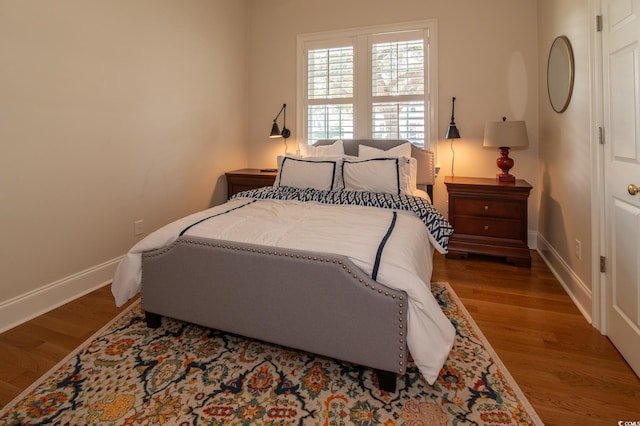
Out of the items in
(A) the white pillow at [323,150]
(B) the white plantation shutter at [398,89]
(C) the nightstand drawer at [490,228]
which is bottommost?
(C) the nightstand drawer at [490,228]

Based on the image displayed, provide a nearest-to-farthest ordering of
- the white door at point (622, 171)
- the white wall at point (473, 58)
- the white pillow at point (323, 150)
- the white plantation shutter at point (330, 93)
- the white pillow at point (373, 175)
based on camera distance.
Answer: the white door at point (622, 171)
the white pillow at point (373, 175)
the white wall at point (473, 58)
the white pillow at point (323, 150)
the white plantation shutter at point (330, 93)

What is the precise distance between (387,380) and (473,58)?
331 cm

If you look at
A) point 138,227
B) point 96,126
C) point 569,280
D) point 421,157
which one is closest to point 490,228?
point 569,280

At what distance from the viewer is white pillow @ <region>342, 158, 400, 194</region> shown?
2.81 m

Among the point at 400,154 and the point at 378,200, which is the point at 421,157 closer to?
the point at 400,154

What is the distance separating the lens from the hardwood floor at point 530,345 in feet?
4.62

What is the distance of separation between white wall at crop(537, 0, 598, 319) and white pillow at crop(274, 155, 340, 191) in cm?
174

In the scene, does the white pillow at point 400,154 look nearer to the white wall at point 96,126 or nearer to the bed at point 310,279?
Result: the bed at point 310,279

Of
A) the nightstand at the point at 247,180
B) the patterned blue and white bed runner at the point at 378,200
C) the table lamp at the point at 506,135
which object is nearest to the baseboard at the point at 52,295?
the patterned blue and white bed runner at the point at 378,200

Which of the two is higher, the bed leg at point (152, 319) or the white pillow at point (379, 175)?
the white pillow at point (379, 175)

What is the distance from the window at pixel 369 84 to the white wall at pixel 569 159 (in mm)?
1012

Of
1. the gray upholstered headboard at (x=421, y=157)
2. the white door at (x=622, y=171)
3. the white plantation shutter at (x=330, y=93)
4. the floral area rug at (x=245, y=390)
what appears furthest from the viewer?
the white plantation shutter at (x=330, y=93)

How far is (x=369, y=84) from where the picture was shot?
12.5 ft

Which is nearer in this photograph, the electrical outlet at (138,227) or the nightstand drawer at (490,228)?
the electrical outlet at (138,227)
